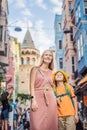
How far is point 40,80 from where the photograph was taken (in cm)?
419

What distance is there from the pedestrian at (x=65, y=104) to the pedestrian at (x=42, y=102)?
690mm

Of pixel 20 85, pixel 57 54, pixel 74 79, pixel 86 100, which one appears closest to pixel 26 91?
pixel 20 85

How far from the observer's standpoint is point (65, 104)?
4777 millimetres

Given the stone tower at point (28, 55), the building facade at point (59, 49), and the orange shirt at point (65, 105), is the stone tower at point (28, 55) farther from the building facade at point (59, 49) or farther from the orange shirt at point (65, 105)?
the orange shirt at point (65, 105)

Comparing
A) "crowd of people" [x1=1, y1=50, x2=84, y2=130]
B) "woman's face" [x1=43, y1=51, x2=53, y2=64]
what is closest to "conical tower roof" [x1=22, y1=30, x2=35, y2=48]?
"crowd of people" [x1=1, y1=50, x2=84, y2=130]

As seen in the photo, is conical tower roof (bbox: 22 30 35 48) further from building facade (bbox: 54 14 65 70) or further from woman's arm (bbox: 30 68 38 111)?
woman's arm (bbox: 30 68 38 111)

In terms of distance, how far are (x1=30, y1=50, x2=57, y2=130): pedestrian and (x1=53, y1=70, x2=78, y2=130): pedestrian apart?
690mm

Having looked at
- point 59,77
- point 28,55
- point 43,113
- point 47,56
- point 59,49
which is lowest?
point 43,113

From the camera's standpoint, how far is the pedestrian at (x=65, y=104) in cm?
462

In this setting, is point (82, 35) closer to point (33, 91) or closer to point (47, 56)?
point (47, 56)

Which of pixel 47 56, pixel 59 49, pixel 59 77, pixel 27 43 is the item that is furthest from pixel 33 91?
pixel 27 43

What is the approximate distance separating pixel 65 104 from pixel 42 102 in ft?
2.95

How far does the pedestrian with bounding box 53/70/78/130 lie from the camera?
4617 millimetres

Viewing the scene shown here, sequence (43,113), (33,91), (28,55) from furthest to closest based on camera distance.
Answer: (28,55) < (33,91) < (43,113)
